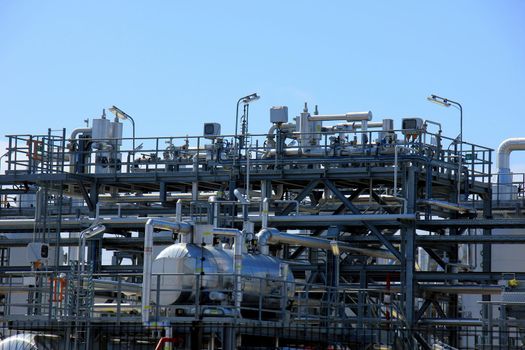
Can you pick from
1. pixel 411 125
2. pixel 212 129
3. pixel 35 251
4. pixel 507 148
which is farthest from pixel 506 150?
pixel 35 251

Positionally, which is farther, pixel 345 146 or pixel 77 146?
pixel 77 146

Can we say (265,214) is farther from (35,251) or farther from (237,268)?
(35,251)

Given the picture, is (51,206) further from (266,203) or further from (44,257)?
(266,203)

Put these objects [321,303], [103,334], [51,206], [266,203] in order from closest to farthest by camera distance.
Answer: [103,334] → [321,303] → [266,203] → [51,206]

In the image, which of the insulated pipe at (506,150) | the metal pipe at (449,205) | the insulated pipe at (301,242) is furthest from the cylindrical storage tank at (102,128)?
the insulated pipe at (506,150)

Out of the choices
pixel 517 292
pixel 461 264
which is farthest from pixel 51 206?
pixel 517 292

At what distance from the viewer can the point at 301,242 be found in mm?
37375

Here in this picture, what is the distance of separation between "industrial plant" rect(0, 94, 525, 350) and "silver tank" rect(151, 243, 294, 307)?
0.04 metres

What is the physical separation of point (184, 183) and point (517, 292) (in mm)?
13382

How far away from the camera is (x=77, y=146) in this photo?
44.0 meters

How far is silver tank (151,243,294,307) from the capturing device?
3088cm

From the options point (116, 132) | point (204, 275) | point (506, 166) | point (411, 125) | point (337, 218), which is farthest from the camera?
point (506, 166)

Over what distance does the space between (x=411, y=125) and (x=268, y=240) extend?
6.99 meters

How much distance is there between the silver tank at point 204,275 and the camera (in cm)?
3088
